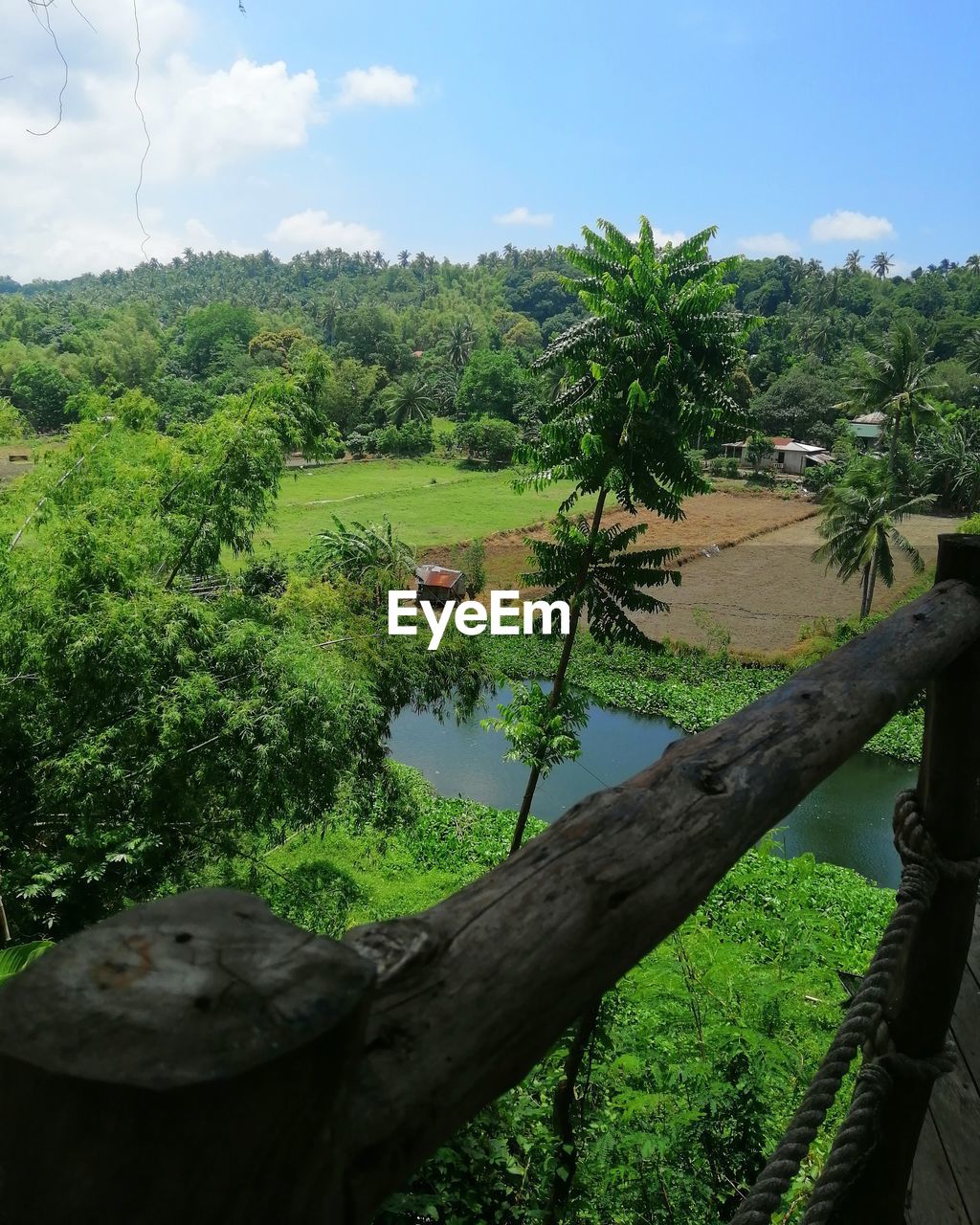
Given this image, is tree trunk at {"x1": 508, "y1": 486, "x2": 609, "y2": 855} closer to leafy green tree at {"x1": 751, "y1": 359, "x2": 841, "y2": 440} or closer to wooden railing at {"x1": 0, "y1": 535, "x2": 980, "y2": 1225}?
wooden railing at {"x1": 0, "y1": 535, "x2": 980, "y2": 1225}

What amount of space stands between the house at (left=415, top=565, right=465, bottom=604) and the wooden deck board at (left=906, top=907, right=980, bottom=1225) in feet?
53.7

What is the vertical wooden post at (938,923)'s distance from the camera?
46.6 inches

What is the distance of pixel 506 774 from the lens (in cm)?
1257

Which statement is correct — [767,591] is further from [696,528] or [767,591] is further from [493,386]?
[493,386]

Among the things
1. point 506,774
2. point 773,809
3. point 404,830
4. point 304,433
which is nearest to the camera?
point 773,809

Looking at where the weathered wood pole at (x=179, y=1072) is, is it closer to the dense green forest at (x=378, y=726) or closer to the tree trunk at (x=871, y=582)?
the dense green forest at (x=378, y=726)

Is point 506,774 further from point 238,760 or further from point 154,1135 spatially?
point 154,1135

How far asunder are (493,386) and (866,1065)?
132ft

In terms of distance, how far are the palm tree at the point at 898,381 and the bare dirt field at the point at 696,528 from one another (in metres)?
5.30

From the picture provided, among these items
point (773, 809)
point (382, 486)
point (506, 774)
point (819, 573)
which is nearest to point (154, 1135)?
point (773, 809)

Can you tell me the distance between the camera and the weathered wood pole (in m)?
0.31

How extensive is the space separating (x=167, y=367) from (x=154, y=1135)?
4545 centimetres

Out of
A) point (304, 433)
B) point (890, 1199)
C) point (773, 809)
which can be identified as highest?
point (304, 433)

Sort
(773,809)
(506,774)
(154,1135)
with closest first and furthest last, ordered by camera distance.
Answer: (154,1135) < (773,809) < (506,774)
